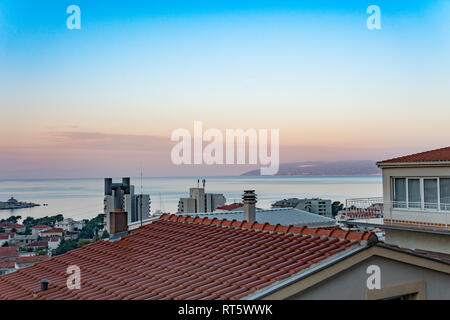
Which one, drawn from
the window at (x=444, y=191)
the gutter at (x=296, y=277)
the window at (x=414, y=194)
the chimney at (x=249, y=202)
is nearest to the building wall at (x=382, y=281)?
the gutter at (x=296, y=277)

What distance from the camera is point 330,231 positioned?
589cm

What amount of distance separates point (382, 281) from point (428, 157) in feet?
35.5

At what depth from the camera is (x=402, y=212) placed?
15250 mm

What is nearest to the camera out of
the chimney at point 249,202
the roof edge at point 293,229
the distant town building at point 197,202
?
the roof edge at point 293,229

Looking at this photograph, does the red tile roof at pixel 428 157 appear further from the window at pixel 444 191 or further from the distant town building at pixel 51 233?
the distant town building at pixel 51 233

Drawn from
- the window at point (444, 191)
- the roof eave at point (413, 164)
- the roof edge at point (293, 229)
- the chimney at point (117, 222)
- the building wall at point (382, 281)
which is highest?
the roof eave at point (413, 164)

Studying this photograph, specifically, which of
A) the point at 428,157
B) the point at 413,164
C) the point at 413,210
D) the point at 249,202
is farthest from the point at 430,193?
the point at 249,202

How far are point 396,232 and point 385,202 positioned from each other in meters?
1.14

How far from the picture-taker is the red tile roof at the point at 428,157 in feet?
47.0

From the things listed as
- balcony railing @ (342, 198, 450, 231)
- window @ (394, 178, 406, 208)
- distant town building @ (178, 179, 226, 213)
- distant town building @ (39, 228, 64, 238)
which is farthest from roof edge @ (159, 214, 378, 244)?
distant town building @ (39, 228, 64, 238)

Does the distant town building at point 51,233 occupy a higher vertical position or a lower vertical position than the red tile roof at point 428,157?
lower

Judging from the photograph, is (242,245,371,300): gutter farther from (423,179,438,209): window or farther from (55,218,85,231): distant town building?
(55,218,85,231): distant town building

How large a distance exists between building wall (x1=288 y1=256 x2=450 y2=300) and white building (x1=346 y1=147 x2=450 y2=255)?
8.55 meters
